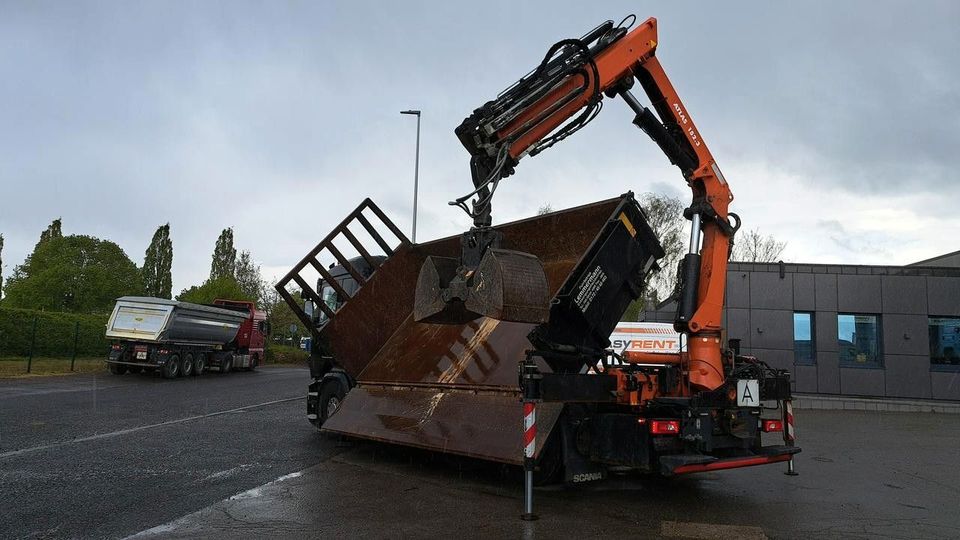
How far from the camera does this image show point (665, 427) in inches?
236

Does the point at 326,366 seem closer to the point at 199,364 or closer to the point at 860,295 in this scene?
the point at 860,295

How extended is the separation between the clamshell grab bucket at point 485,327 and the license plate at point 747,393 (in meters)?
1.35

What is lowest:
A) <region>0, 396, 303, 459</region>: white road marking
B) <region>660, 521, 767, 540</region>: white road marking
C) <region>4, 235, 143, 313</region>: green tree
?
<region>0, 396, 303, 459</region>: white road marking

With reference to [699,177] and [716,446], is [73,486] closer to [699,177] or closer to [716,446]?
[716,446]

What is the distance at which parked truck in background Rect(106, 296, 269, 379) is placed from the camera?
79.3 feet

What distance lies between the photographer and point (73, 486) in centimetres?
627

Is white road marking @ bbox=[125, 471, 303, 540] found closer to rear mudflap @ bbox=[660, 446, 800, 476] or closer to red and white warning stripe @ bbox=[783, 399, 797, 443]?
rear mudflap @ bbox=[660, 446, 800, 476]

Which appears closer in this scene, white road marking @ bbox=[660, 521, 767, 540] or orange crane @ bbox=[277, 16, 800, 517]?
white road marking @ bbox=[660, 521, 767, 540]

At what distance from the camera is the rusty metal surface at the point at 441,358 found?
22.2 ft

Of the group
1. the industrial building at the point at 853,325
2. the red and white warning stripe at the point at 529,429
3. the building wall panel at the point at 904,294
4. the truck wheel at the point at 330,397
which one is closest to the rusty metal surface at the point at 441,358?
the red and white warning stripe at the point at 529,429

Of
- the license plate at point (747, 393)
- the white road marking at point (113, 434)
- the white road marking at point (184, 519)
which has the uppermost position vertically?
the license plate at point (747, 393)

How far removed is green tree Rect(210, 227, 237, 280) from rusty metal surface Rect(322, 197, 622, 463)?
59.1 m

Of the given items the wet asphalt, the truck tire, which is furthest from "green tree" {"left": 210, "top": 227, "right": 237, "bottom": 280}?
the wet asphalt

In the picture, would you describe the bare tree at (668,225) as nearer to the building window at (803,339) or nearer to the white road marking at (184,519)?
the building window at (803,339)
